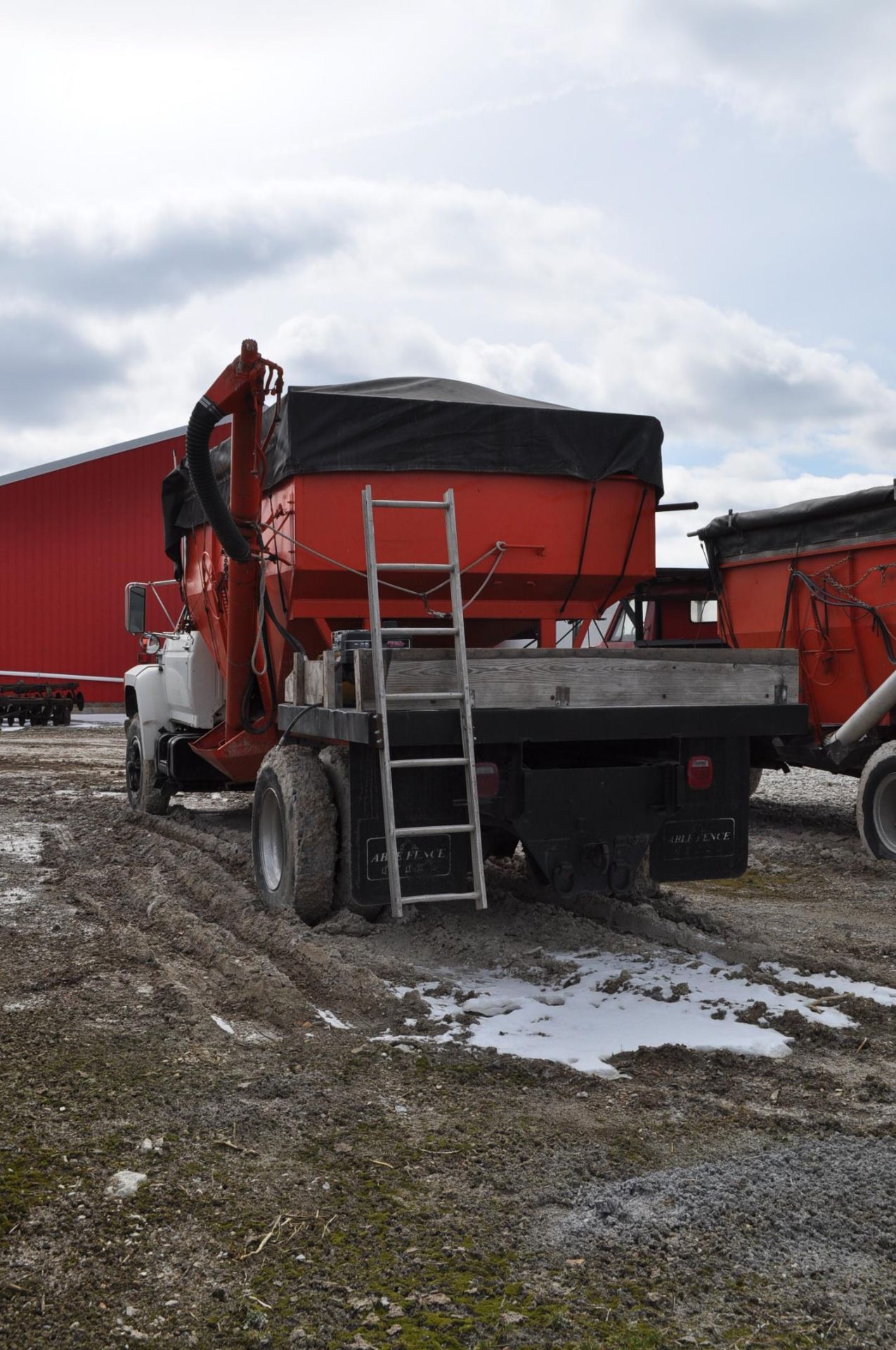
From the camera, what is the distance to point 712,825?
6238mm

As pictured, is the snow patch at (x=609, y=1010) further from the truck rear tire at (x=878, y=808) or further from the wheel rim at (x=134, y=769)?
the wheel rim at (x=134, y=769)

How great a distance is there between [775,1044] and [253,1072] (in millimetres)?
1909

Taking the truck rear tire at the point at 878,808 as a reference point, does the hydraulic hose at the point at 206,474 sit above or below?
above

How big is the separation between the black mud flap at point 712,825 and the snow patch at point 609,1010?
63cm

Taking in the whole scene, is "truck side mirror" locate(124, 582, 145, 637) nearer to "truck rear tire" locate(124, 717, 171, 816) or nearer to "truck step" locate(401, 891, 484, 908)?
"truck rear tire" locate(124, 717, 171, 816)

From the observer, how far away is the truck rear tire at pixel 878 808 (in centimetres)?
884

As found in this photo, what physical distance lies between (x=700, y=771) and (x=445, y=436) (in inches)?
95.4

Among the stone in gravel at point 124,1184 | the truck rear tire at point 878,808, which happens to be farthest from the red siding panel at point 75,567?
the stone in gravel at point 124,1184

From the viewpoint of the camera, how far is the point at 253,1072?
4.19m

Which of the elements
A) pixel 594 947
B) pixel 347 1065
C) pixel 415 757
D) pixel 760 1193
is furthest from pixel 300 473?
pixel 760 1193

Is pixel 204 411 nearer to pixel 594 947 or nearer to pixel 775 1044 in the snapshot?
pixel 594 947

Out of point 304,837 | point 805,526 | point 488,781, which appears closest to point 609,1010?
point 488,781

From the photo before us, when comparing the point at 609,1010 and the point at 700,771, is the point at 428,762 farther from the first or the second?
the point at 700,771

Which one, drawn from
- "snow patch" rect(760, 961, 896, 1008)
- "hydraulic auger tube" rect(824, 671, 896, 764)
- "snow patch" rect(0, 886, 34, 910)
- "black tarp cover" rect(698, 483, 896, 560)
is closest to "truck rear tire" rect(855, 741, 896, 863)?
"hydraulic auger tube" rect(824, 671, 896, 764)
